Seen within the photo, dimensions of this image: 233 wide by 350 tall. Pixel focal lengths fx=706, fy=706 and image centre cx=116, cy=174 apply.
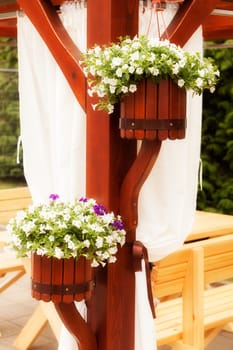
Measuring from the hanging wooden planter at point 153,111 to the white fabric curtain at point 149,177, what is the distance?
0.44 m

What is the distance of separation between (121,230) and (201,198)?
5161mm

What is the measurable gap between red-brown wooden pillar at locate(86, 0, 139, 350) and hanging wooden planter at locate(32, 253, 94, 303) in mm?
343

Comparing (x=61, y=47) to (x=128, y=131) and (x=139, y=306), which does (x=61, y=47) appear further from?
(x=139, y=306)

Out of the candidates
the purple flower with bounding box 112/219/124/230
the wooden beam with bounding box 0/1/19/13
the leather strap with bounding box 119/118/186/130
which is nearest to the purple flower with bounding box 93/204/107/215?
the purple flower with bounding box 112/219/124/230

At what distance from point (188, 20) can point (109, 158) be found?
30.5 inches

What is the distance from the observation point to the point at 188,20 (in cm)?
343

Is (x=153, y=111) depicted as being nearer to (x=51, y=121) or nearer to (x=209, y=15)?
(x=51, y=121)

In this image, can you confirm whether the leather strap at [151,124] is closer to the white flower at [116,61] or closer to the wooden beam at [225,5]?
the white flower at [116,61]

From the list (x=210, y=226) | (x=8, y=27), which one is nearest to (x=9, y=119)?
(x=8, y=27)

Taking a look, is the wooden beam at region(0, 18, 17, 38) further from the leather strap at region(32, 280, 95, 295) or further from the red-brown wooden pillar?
the leather strap at region(32, 280, 95, 295)

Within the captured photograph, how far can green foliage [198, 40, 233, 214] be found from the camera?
7984mm

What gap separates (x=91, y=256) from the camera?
124 inches

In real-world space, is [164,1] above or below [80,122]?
above

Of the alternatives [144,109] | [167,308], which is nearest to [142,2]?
[144,109]
